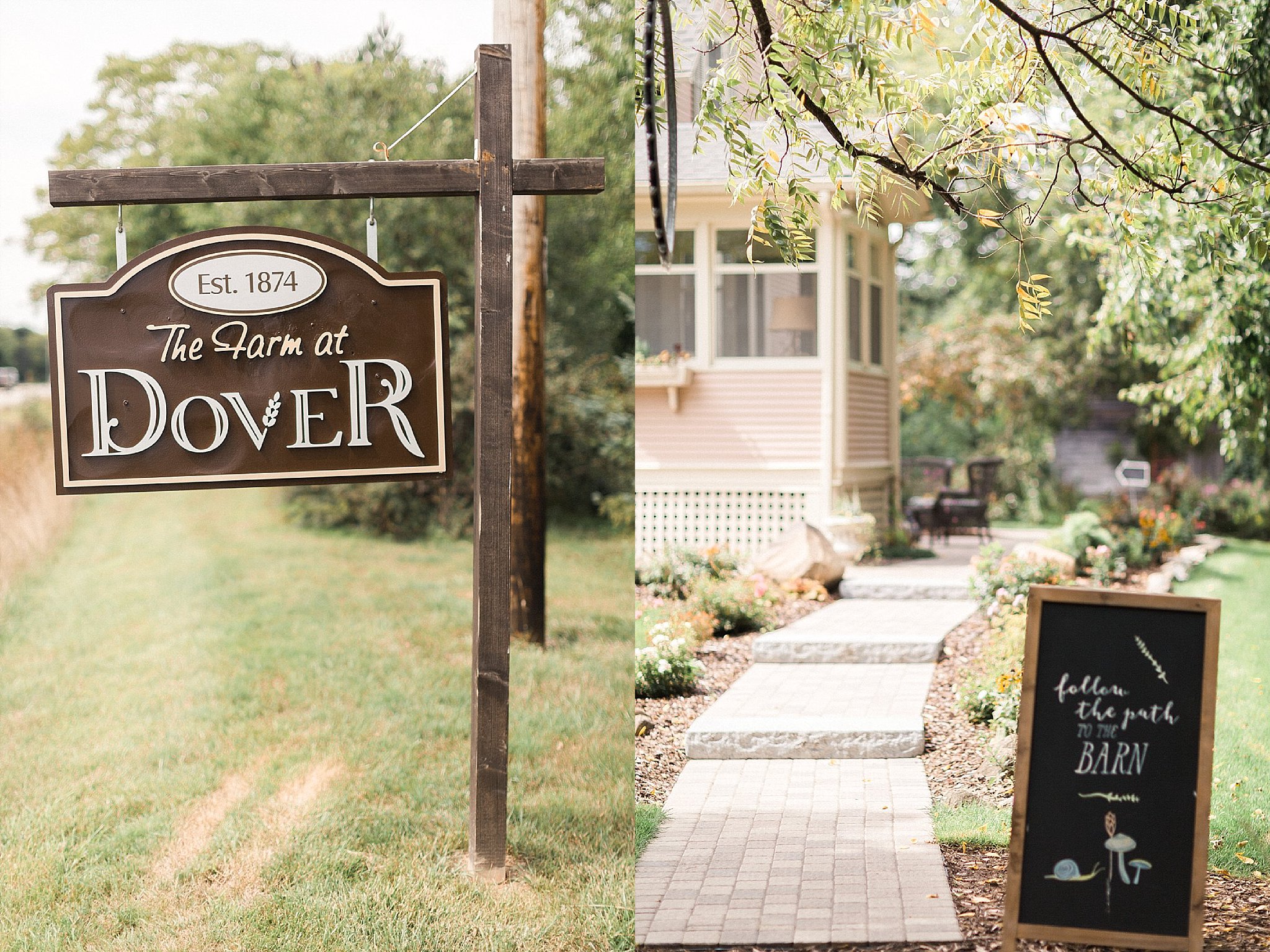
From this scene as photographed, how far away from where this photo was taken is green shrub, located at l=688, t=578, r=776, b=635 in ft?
23.4

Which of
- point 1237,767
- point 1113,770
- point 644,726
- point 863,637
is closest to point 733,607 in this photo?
point 863,637

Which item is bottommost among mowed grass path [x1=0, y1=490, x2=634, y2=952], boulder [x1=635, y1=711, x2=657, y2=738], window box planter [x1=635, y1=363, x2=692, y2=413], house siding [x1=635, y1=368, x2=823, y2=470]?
mowed grass path [x1=0, y1=490, x2=634, y2=952]

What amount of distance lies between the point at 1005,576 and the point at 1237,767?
2862mm

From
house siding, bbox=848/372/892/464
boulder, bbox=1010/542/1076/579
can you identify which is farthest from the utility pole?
house siding, bbox=848/372/892/464

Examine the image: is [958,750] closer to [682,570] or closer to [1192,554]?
[682,570]

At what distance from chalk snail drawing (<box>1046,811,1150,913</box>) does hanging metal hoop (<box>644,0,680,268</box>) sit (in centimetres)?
196

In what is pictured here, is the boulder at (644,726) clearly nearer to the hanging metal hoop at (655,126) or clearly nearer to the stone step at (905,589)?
the hanging metal hoop at (655,126)

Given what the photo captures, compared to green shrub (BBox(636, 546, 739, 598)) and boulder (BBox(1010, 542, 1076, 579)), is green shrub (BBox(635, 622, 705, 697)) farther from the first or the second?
boulder (BBox(1010, 542, 1076, 579))

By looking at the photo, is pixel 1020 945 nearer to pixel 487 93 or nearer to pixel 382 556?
pixel 487 93

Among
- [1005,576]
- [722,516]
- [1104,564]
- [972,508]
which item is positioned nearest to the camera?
[1005,576]

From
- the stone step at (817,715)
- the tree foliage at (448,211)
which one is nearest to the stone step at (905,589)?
the stone step at (817,715)

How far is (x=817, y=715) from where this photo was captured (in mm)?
5312

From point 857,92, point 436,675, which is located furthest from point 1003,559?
point 857,92

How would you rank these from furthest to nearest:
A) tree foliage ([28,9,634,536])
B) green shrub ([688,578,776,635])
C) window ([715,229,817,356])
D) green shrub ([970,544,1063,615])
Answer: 1. tree foliage ([28,9,634,536])
2. window ([715,229,817,356])
3. green shrub ([970,544,1063,615])
4. green shrub ([688,578,776,635])
